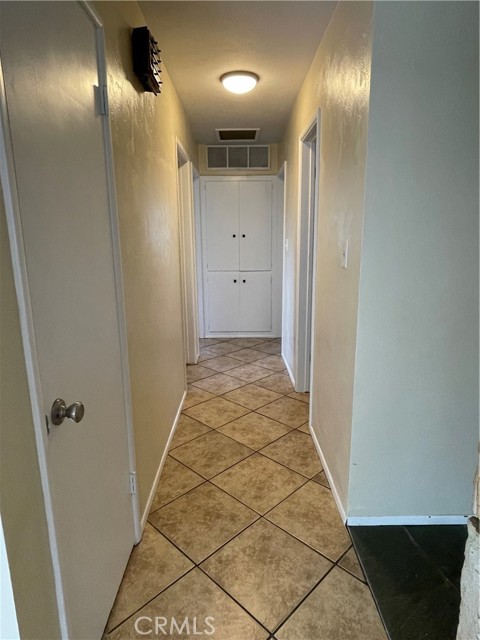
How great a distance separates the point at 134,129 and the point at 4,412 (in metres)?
1.42

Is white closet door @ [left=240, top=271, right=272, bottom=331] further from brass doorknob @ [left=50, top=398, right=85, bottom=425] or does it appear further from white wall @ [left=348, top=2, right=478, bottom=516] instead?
brass doorknob @ [left=50, top=398, right=85, bottom=425]

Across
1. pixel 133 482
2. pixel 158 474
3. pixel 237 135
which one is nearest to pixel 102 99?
pixel 133 482

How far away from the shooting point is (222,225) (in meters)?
4.70

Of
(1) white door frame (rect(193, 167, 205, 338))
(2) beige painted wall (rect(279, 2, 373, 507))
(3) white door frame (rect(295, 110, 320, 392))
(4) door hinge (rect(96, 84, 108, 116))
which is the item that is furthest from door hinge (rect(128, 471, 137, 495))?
(1) white door frame (rect(193, 167, 205, 338))

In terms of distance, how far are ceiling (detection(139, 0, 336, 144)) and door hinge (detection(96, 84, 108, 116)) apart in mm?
823

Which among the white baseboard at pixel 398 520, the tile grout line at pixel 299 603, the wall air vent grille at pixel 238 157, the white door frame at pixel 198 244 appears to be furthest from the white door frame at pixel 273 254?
the tile grout line at pixel 299 603

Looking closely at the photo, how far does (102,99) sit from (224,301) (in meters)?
3.70

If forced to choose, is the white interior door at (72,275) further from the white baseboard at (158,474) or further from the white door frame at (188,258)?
the white door frame at (188,258)

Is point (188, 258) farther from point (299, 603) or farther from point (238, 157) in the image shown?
point (299, 603)

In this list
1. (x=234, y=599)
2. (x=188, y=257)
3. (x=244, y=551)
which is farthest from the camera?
(x=188, y=257)

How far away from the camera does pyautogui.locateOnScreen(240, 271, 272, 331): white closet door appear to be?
4.85m

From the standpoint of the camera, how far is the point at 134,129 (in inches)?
66.7

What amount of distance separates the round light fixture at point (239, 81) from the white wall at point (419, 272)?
1.38 metres

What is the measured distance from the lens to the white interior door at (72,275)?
33.2 inches
